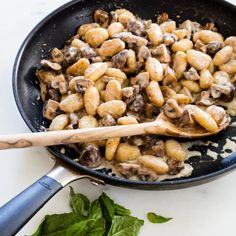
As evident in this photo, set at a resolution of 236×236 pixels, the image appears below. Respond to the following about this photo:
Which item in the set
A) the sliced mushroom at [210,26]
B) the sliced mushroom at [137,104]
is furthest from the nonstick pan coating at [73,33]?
the sliced mushroom at [137,104]

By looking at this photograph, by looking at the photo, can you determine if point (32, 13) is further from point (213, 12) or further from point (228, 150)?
point (228, 150)

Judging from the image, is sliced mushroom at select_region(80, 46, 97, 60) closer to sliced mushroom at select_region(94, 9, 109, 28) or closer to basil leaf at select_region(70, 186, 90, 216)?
sliced mushroom at select_region(94, 9, 109, 28)

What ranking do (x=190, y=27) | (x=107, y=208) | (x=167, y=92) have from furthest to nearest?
1. (x=190, y=27)
2. (x=167, y=92)
3. (x=107, y=208)

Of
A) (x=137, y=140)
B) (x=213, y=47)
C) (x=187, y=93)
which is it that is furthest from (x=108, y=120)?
(x=213, y=47)

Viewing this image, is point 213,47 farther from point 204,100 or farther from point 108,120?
point 108,120

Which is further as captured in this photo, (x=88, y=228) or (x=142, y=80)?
(x=142, y=80)

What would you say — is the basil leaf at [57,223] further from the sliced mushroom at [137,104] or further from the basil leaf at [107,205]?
the sliced mushroom at [137,104]

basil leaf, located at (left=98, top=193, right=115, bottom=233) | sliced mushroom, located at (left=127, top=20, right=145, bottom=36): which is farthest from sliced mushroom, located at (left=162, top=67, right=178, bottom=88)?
basil leaf, located at (left=98, top=193, right=115, bottom=233)
